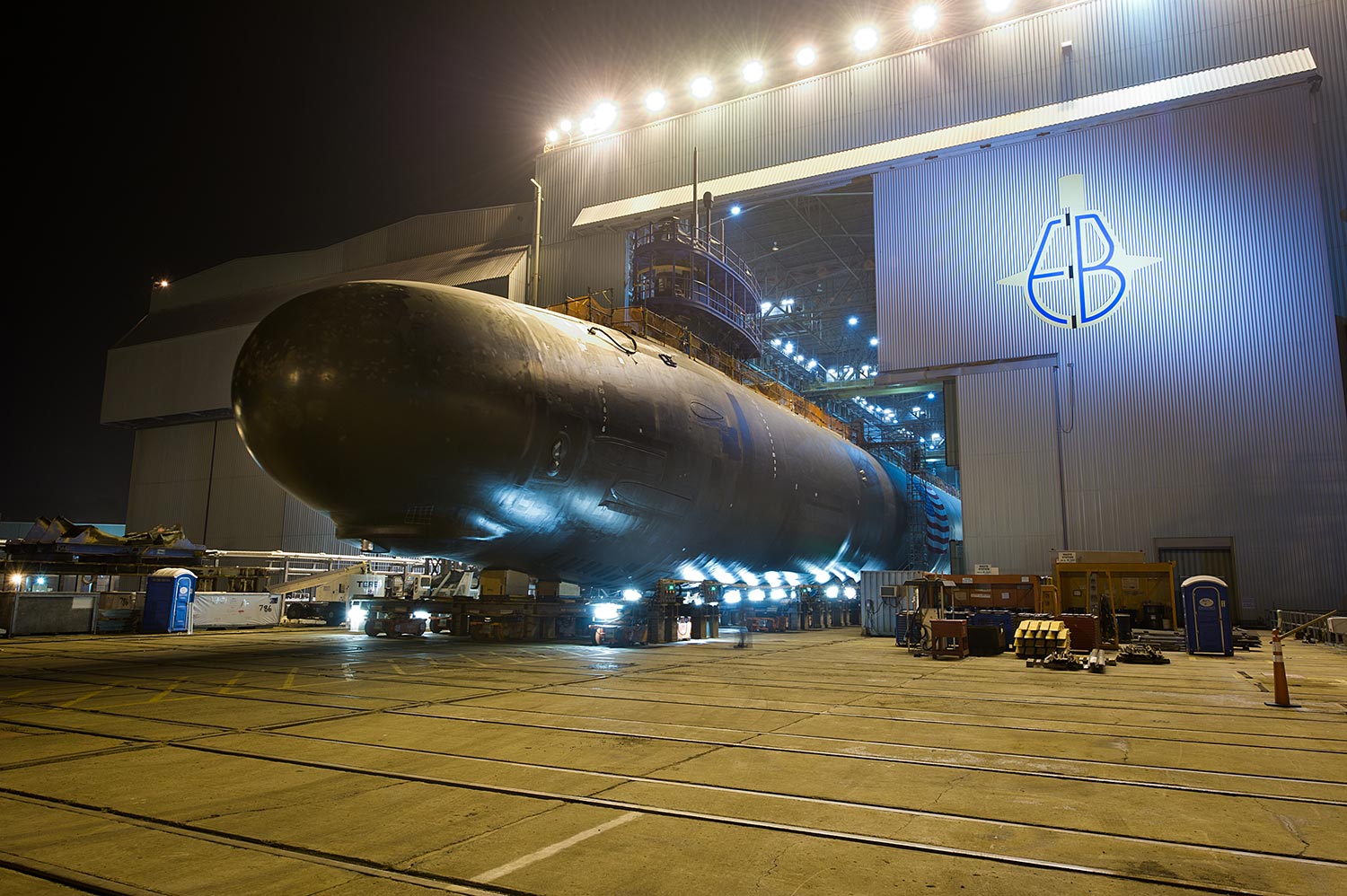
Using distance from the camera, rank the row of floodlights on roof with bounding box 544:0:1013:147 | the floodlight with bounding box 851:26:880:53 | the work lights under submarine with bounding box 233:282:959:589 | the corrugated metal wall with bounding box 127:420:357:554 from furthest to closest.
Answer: the corrugated metal wall with bounding box 127:420:357:554 < the floodlight with bounding box 851:26:880:53 < the row of floodlights on roof with bounding box 544:0:1013:147 < the work lights under submarine with bounding box 233:282:959:589

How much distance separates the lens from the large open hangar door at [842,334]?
31.5 metres

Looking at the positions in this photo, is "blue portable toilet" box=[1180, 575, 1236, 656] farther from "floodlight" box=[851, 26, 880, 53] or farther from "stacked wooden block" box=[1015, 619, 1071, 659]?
"floodlight" box=[851, 26, 880, 53]

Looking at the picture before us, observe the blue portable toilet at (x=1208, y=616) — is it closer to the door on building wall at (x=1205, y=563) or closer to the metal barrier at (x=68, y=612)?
the door on building wall at (x=1205, y=563)

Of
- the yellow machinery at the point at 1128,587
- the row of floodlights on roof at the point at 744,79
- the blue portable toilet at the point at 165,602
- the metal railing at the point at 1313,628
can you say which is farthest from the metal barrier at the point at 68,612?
the metal railing at the point at 1313,628

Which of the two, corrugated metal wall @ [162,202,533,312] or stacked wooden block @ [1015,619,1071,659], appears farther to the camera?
corrugated metal wall @ [162,202,533,312]

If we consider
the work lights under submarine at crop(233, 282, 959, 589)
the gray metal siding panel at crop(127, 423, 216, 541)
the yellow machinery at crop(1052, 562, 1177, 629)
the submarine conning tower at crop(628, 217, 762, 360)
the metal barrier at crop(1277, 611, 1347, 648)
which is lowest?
the metal barrier at crop(1277, 611, 1347, 648)

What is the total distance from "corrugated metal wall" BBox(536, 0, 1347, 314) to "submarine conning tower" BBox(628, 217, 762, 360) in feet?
23.6

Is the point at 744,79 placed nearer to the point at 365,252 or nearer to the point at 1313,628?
the point at 365,252

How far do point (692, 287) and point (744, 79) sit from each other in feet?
A: 41.3

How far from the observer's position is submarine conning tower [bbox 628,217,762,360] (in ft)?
82.2

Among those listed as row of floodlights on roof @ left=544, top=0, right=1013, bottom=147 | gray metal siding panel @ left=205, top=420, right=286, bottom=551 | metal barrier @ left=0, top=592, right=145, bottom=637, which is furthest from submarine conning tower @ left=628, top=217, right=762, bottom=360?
gray metal siding panel @ left=205, top=420, right=286, bottom=551

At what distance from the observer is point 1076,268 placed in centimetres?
2625

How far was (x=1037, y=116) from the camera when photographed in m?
27.3

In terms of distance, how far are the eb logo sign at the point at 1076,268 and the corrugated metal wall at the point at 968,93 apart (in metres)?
4.16
